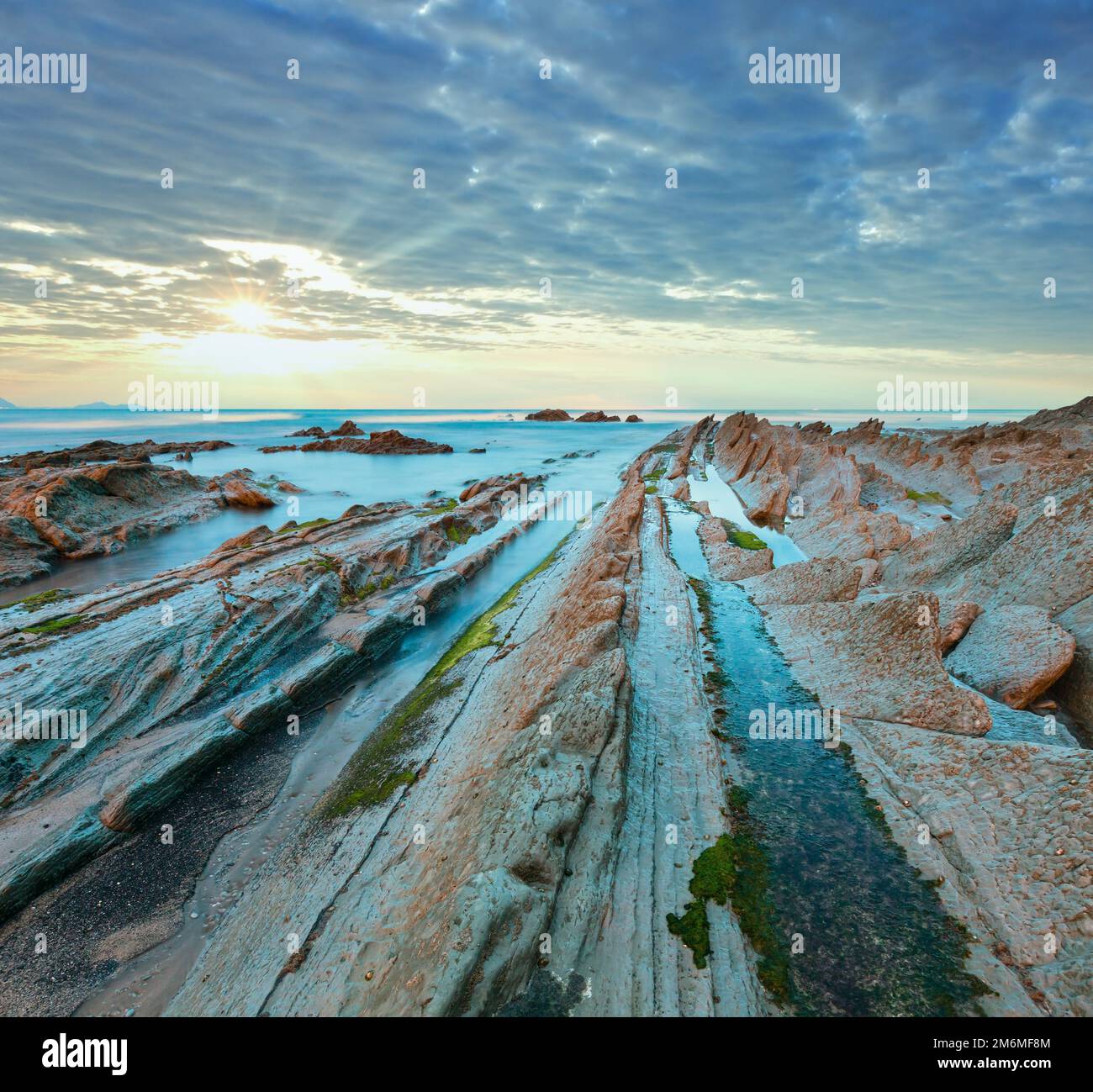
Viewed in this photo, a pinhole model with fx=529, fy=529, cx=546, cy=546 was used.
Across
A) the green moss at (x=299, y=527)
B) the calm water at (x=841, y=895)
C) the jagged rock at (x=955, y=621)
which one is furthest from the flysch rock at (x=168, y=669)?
the jagged rock at (x=955, y=621)

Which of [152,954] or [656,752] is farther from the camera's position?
[656,752]

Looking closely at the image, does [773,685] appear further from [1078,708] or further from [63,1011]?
[63,1011]

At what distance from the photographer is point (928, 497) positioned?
180 feet

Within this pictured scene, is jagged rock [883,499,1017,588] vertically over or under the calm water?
over

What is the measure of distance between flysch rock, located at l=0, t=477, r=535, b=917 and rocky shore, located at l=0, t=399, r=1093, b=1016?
11cm

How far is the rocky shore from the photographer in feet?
29.5

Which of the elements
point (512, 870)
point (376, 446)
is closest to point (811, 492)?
A: point (512, 870)

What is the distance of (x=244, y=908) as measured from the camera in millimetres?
11766

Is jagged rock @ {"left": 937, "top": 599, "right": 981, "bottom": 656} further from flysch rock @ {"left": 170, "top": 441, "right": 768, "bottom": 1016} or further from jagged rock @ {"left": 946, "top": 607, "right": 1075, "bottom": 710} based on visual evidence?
flysch rock @ {"left": 170, "top": 441, "right": 768, "bottom": 1016}

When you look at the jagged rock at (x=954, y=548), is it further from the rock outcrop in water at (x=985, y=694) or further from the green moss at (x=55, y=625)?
the green moss at (x=55, y=625)

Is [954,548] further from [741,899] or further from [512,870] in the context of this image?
[512,870]

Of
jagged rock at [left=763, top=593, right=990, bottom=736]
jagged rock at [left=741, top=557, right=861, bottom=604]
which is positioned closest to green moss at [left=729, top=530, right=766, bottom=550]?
jagged rock at [left=741, top=557, right=861, bottom=604]
